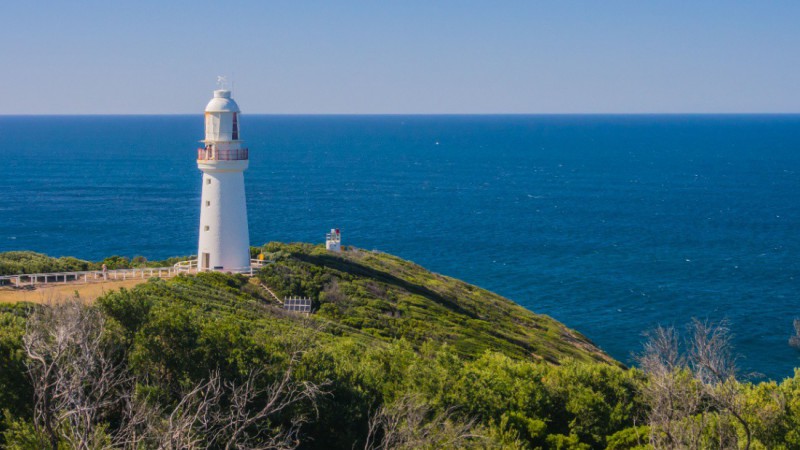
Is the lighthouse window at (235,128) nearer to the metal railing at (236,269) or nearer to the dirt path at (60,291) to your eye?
the metal railing at (236,269)

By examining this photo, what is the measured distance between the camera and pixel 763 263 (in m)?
71.4

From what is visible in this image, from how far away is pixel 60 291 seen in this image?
30.9 m

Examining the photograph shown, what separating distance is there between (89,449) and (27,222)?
3266 inches

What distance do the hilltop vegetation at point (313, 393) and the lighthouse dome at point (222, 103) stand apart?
36.5ft

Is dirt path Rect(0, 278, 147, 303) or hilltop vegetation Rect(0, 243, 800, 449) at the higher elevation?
hilltop vegetation Rect(0, 243, 800, 449)

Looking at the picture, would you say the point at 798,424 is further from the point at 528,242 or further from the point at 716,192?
the point at 716,192

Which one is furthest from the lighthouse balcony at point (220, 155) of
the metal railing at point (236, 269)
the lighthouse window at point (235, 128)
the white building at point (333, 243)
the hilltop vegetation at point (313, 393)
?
the white building at point (333, 243)

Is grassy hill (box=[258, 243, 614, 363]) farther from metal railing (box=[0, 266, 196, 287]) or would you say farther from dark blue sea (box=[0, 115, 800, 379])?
dark blue sea (box=[0, 115, 800, 379])

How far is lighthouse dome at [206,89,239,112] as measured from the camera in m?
34.9

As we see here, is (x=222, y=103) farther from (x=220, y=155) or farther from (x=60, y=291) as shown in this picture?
(x=60, y=291)

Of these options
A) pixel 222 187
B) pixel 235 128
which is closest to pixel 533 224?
pixel 235 128

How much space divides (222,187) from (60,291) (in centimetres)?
818

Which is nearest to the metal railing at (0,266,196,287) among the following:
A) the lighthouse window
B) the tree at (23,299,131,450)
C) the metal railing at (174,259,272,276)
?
the metal railing at (174,259,272,276)

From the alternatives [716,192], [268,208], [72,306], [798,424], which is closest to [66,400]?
[72,306]
